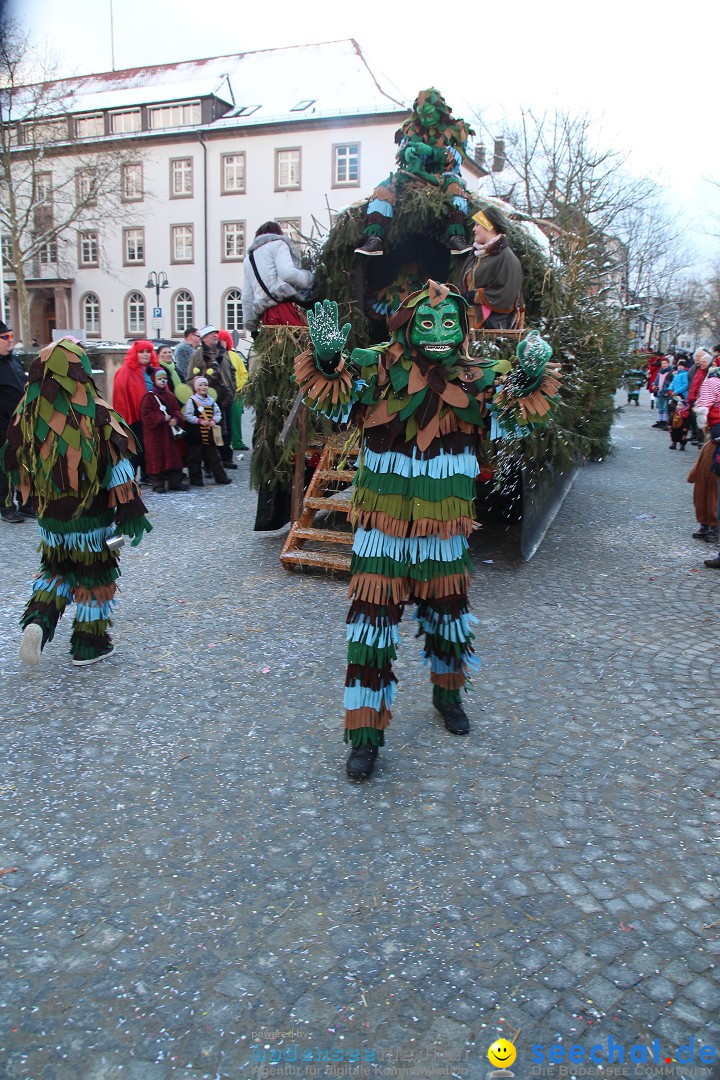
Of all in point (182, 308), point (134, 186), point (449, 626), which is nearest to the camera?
point (449, 626)

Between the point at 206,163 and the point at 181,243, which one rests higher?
the point at 206,163

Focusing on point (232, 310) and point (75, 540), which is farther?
point (232, 310)

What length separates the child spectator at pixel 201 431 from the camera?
9.44m

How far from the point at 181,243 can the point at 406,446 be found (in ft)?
132

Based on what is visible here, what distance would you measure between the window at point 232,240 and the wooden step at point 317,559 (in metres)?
35.3

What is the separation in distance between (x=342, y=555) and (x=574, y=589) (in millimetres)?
1797

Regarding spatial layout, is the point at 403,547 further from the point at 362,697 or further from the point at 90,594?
the point at 90,594

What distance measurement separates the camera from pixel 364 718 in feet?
10.9

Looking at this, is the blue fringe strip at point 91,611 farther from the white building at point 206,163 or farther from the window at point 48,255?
the window at point 48,255

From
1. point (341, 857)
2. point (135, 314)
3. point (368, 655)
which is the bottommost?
point (341, 857)

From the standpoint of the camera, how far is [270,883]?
2678mm

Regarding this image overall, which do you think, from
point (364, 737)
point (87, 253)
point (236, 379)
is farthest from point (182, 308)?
point (364, 737)

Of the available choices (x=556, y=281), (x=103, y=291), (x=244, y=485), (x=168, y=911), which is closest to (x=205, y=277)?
(x=103, y=291)

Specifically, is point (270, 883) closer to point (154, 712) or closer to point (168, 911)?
point (168, 911)
